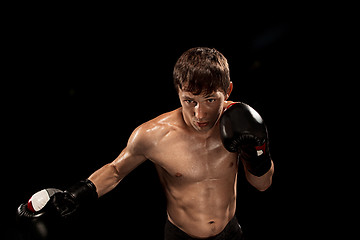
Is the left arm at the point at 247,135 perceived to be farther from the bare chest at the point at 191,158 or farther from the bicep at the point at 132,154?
the bicep at the point at 132,154

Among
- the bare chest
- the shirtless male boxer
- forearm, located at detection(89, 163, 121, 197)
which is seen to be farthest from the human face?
forearm, located at detection(89, 163, 121, 197)

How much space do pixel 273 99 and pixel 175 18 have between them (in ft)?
2.80

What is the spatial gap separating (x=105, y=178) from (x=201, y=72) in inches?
25.8

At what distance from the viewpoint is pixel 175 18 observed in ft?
6.01

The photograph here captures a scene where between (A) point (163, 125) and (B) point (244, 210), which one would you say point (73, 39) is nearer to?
(A) point (163, 125)

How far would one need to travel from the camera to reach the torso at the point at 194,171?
134 cm

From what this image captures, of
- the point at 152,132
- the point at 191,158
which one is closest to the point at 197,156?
the point at 191,158

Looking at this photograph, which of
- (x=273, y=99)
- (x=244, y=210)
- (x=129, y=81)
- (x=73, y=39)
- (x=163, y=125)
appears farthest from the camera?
(x=244, y=210)

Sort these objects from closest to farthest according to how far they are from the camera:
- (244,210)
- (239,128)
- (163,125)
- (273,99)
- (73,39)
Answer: (239,128) → (163,125) → (73,39) → (273,99) → (244,210)

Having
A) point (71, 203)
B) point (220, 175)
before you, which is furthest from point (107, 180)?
point (220, 175)

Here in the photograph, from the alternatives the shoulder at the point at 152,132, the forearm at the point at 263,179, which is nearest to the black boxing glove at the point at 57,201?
the shoulder at the point at 152,132

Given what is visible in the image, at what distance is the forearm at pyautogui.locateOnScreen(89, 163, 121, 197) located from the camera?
136 cm

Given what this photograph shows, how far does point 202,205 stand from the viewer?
1407 mm

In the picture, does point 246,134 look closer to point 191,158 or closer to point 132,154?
point 191,158
